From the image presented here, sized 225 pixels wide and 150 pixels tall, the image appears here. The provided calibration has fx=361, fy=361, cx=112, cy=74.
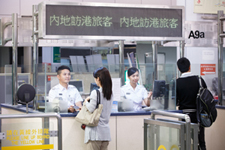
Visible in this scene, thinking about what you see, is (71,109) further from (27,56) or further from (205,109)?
(27,56)

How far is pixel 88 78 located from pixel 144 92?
79cm

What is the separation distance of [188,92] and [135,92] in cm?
69

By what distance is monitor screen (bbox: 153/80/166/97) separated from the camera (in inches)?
190

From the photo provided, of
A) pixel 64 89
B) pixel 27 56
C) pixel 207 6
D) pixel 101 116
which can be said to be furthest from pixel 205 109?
pixel 27 56

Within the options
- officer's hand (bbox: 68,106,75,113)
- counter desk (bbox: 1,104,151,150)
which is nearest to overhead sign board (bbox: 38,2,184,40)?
officer's hand (bbox: 68,106,75,113)

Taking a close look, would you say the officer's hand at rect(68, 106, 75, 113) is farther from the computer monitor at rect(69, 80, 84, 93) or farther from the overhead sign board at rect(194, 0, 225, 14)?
the overhead sign board at rect(194, 0, 225, 14)

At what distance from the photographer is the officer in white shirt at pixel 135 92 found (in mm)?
4719

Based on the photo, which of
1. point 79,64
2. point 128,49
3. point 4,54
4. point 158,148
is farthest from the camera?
point 4,54

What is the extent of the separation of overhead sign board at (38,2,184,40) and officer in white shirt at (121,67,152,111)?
52 centimetres

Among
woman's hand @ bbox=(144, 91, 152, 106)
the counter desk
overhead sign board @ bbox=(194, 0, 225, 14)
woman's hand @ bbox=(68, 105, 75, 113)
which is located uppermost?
overhead sign board @ bbox=(194, 0, 225, 14)

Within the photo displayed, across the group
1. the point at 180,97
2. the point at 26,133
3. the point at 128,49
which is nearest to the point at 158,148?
the point at 26,133

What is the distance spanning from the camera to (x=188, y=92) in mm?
4551

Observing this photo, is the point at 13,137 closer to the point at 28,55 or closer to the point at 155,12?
the point at 155,12

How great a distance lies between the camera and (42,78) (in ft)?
14.4
